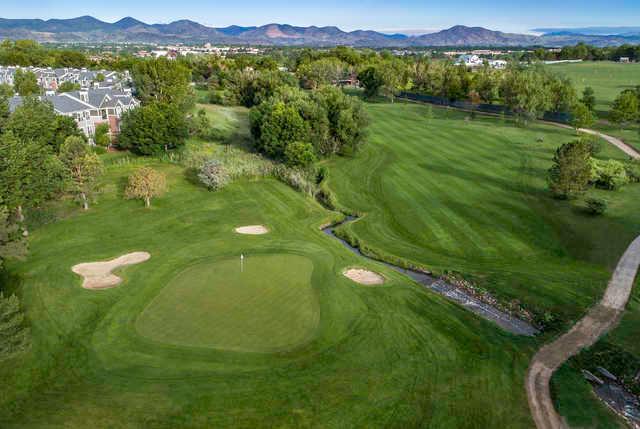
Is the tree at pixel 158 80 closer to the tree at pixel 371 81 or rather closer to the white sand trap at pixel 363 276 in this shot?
the tree at pixel 371 81

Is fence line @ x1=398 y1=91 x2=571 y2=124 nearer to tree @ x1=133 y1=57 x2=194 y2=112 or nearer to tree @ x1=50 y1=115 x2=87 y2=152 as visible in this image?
tree @ x1=133 y1=57 x2=194 y2=112

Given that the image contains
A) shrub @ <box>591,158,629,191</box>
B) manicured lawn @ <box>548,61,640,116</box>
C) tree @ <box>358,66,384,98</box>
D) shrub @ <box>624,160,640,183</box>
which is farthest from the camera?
tree @ <box>358,66,384,98</box>

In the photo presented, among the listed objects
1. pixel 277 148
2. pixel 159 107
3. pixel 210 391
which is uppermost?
pixel 159 107

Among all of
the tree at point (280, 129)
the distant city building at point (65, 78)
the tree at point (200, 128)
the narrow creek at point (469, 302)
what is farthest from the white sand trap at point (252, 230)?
the distant city building at point (65, 78)

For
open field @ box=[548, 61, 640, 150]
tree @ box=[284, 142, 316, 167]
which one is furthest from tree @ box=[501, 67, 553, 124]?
tree @ box=[284, 142, 316, 167]

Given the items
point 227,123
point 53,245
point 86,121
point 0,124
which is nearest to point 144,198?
point 53,245

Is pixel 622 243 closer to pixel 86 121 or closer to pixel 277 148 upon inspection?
pixel 277 148

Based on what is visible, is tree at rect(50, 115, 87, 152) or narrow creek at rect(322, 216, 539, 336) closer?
narrow creek at rect(322, 216, 539, 336)

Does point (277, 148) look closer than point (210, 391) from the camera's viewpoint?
No
